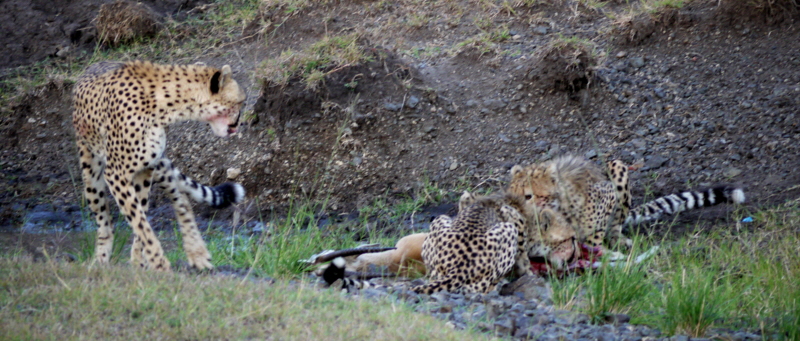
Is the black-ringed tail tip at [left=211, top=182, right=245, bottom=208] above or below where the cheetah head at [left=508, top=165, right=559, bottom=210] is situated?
above

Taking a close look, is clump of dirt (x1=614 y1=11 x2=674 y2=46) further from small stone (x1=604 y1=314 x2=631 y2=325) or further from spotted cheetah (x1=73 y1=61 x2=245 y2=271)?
small stone (x1=604 y1=314 x2=631 y2=325)

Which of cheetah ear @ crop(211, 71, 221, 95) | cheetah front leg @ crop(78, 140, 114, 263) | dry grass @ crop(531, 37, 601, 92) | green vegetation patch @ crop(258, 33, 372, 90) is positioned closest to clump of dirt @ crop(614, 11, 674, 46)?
dry grass @ crop(531, 37, 601, 92)

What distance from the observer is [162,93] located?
5.57m

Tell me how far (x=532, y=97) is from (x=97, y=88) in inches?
161

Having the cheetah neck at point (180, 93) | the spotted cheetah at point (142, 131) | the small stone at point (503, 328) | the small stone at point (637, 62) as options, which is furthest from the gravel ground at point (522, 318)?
the small stone at point (637, 62)

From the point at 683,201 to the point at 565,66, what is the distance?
2.13 meters

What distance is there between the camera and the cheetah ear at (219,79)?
5.63 m

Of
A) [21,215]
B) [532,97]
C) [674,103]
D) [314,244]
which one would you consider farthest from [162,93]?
[674,103]

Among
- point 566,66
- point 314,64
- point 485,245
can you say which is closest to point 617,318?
point 485,245

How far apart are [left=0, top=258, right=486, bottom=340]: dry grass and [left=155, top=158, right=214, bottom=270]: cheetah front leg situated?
4.02 feet

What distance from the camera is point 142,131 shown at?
213 inches

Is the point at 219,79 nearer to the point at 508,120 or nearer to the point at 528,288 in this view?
the point at 528,288

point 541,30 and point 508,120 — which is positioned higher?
point 541,30

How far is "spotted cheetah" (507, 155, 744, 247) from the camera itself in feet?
20.5
